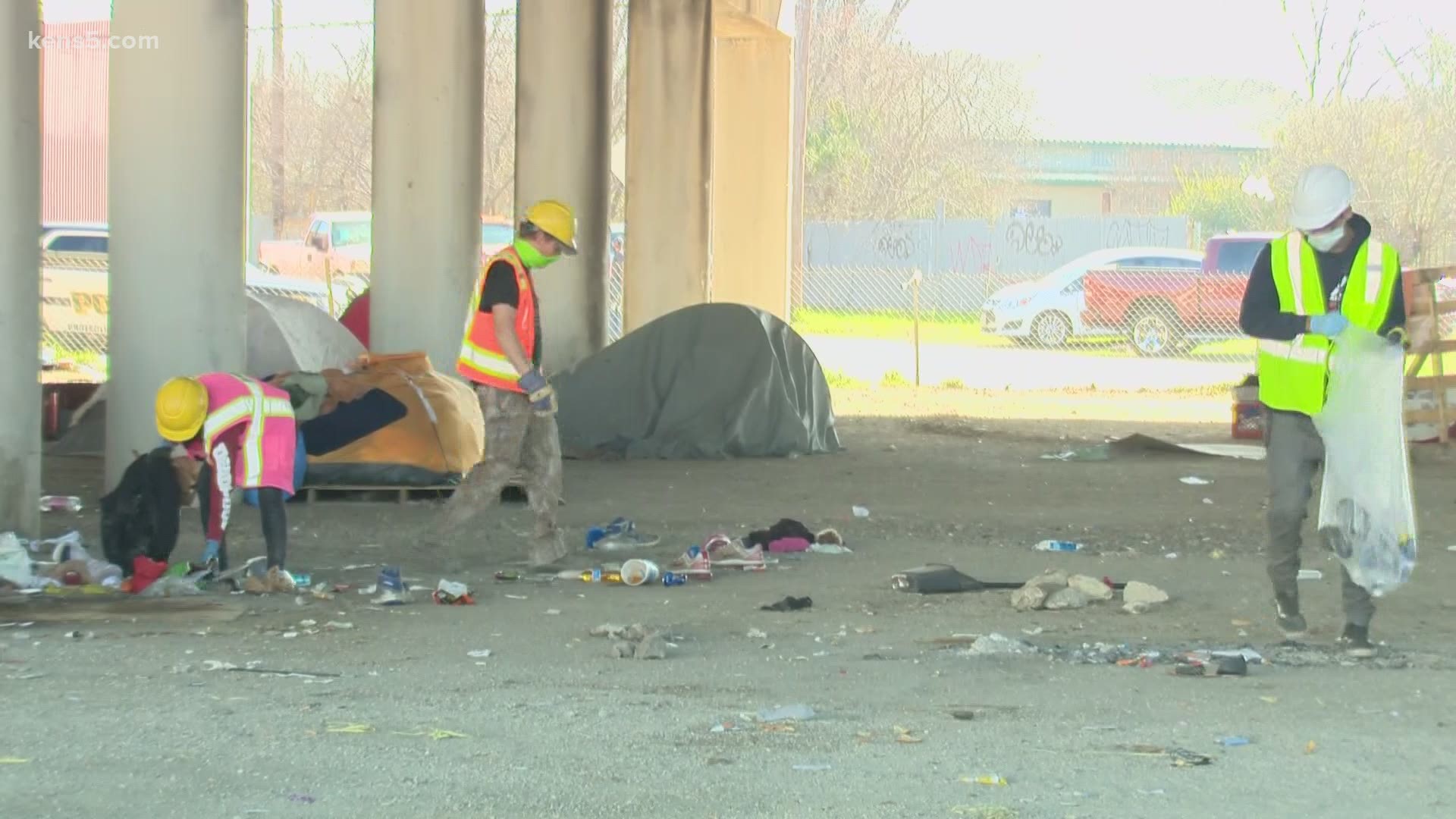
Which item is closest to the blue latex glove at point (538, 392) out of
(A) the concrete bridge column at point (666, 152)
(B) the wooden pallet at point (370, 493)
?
(B) the wooden pallet at point (370, 493)

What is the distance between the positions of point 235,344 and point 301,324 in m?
2.77

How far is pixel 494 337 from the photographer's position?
10.3 m

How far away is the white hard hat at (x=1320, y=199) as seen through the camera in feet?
25.5

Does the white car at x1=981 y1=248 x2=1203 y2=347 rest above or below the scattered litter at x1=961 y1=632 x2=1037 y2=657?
above

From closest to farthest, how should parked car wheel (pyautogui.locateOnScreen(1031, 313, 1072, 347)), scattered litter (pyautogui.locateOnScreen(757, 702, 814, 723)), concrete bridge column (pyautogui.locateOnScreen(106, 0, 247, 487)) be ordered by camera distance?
1. scattered litter (pyautogui.locateOnScreen(757, 702, 814, 723))
2. concrete bridge column (pyautogui.locateOnScreen(106, 0, 247, 487))
3. parked car wheel (pyautogui.locateOnScreen(1031, 313, 1072, 347))

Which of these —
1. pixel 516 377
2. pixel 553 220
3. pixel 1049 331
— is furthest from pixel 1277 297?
pixel 1049 331

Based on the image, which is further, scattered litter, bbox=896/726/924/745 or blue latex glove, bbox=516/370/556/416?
blue latex glove, bbox=516/370/556/416

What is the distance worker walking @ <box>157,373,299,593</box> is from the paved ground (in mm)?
18449

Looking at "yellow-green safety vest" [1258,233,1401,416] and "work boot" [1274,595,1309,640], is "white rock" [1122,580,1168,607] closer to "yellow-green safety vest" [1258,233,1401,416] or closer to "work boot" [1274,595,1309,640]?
"work boot" [1274,595,1309,640]

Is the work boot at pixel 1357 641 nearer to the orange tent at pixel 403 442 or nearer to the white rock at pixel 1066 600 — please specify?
the white rock at pixel 1066 600

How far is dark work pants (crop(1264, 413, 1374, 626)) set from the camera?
793cm

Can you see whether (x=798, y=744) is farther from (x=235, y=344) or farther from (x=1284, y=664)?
(x=235, y=344)

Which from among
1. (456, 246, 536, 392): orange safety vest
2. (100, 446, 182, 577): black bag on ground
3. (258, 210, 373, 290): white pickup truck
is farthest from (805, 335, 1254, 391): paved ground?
(100, 446, 182, 577): black bag on ground

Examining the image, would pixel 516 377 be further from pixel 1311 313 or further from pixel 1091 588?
pixel 1311 313
